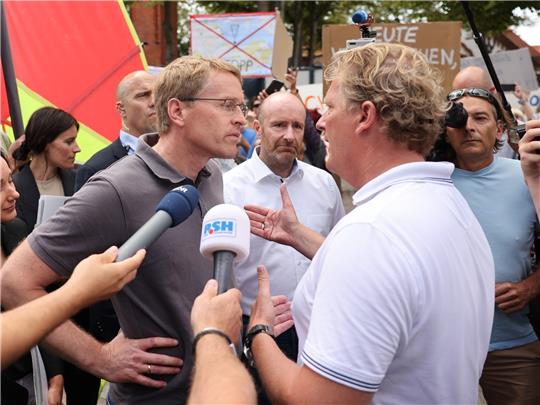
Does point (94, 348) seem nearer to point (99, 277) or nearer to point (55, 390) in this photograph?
point (99, 277)

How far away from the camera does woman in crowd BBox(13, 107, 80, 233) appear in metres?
4.59

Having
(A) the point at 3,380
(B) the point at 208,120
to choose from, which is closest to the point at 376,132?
(B) the point at 208,120

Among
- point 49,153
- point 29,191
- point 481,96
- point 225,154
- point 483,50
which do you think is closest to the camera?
point 225,154

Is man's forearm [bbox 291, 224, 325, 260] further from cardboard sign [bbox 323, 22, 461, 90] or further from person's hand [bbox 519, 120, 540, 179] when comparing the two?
cardboard sign [bbox 323, 22, 461, 90]

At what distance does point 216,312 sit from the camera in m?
1.68

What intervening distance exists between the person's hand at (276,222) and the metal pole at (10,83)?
254 cm

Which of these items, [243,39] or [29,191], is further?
[243,39]

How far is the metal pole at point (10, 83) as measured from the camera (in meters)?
4.76

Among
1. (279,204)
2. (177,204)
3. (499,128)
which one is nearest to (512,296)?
(499,128)

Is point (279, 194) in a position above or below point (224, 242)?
below

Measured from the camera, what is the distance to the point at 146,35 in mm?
27469

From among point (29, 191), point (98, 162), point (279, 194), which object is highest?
point (98, 162)

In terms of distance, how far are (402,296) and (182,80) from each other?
59.3 inches

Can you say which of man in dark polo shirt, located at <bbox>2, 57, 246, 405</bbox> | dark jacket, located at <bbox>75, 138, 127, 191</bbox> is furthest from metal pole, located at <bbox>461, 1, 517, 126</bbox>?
dark jacket, located at <bbox>75, 138, 127, 191</bbox>
